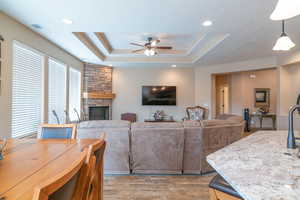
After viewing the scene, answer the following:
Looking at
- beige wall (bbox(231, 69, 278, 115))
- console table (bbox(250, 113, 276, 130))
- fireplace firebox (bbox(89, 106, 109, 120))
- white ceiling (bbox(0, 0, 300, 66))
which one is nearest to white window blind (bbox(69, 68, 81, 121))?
fireplace firebox (bbox(89, 106, 109, 120))

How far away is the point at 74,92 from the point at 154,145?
14.0ft

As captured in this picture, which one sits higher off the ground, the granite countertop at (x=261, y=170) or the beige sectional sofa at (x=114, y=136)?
the granite countertop at (x=261, y=170)

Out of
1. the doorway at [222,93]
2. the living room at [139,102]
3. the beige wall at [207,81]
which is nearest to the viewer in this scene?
the living room at [139,102]

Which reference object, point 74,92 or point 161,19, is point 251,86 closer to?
point 161,19

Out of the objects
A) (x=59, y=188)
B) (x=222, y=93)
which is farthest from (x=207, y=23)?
(x=222, y=93)

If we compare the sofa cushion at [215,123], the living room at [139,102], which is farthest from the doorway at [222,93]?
the sofa cushion at [215,123]

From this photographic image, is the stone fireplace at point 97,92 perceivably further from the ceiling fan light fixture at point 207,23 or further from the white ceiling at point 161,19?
the ceiling fan light fixture at point 207,23

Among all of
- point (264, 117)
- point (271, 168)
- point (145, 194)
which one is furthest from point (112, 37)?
point (264, 117)

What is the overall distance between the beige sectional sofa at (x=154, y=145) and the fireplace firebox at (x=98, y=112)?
390cm

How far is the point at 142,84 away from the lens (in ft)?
24.6

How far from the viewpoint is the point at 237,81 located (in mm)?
8391

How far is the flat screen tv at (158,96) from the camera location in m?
7.33

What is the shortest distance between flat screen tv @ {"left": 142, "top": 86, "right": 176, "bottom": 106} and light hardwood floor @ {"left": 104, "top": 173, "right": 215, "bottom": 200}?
174 inches

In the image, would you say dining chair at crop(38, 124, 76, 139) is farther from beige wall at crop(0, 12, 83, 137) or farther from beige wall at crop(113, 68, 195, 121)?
beige wall at crop(113, 68, 195, 121)
